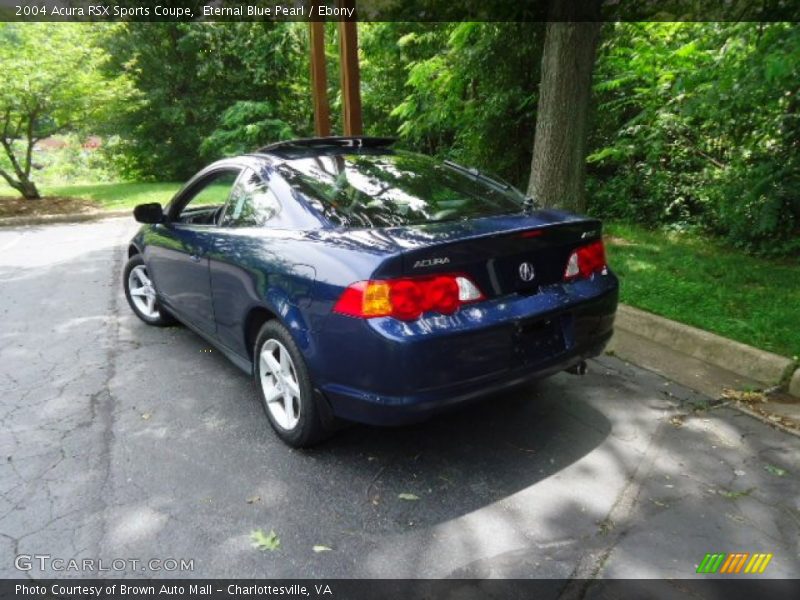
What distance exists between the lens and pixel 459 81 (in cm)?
921

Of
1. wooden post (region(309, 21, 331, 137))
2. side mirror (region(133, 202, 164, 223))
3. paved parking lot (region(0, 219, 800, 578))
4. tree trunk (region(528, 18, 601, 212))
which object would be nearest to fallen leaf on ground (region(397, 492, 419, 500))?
paved parking lot (region(0, 219, 800, 578))

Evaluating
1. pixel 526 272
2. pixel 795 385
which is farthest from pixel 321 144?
pixel 795 385

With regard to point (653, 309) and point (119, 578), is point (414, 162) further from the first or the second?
point (119, 578)

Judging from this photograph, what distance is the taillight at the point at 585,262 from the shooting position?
3.04 meters

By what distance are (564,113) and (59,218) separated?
10597 millimetres

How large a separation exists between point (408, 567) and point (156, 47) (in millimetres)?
20762

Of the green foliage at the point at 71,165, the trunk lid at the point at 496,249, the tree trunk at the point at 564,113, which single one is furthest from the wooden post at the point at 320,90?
the green foliage at the point at 71,165

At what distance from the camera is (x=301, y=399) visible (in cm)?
290

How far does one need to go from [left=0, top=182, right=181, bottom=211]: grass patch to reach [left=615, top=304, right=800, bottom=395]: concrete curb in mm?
11444

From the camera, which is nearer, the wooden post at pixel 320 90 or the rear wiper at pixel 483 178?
the rear wiper at pixel 483 178

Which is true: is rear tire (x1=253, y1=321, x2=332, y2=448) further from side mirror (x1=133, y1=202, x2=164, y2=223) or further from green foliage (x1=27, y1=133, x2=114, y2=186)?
green foliage (x1=27, y1=133, x2=114, y2=186)

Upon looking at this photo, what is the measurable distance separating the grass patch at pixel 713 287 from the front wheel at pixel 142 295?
4.05 metres

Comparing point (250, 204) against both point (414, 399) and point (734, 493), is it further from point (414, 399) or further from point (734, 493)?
point (734, 493)

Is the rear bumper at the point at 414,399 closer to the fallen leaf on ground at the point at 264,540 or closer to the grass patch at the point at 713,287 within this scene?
the fallen leaf on ground at the point at 264,540
